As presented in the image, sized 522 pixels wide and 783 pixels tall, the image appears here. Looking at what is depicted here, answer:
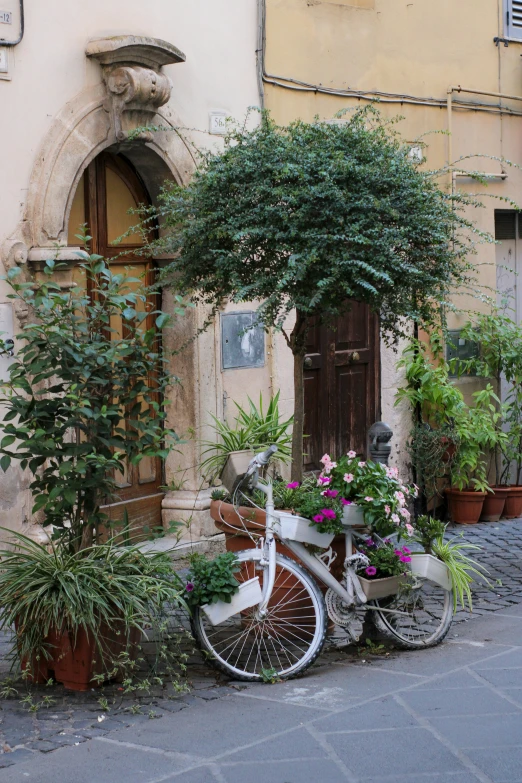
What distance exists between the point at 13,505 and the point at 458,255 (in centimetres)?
297

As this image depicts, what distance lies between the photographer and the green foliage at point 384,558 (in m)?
5.68

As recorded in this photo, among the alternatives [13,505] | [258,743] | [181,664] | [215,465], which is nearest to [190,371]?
[215,465]

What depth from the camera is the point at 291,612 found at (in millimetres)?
5730

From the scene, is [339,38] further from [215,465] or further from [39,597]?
[39,597]

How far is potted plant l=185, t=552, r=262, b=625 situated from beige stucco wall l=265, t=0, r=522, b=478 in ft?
14.6

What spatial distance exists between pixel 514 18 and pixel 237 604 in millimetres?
7280

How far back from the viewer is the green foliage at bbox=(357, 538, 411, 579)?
5.68 meters

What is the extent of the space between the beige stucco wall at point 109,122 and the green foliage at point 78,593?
1.32 metres

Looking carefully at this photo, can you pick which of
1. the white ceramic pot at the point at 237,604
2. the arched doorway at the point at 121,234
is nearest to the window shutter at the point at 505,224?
the arched doorway at the point at 121,234

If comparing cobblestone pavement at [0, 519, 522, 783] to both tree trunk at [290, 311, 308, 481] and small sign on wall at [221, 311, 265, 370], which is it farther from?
small sign on wall at [221, 311, 265, 370]

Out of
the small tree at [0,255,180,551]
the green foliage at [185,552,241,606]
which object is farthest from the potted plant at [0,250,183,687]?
the green foliage at [185,552,241,606]

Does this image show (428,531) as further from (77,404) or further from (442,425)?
(442,425)

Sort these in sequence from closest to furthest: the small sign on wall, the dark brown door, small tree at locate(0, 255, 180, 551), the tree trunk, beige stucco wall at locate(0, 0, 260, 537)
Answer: small tree at locate(0, 255, 180, 551)
the tree trunk
beige stucco wall at locate(0, 0, 260, 537)
the small sign on wall
the dark brown door

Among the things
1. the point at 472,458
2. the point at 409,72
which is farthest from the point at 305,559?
the point at 409,72
